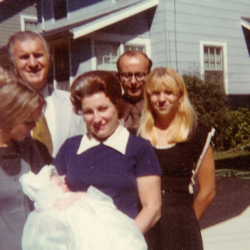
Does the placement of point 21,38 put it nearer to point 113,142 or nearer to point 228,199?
point 113,142

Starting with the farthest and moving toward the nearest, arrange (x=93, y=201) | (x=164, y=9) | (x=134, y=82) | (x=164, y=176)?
1. (x=164, y=9)
2. (x=134, y=82)
3. (x=164, y=176)
4. (x=93, y=201)

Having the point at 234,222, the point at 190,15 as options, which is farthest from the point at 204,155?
the point at 190,15

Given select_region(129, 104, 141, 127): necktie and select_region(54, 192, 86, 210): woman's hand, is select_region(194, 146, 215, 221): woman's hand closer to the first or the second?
select_region(129, 104, 141, 127): necktie

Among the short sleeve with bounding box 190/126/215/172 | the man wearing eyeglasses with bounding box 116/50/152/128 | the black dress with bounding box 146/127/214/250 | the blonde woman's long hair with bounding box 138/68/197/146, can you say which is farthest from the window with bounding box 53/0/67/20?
the black dress with bounding box 146/127/214/250

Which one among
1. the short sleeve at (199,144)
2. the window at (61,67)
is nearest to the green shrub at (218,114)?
the window at (61,67)

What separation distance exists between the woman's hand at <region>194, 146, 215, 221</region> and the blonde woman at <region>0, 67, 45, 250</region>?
1182mm

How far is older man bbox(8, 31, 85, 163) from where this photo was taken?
2.63m

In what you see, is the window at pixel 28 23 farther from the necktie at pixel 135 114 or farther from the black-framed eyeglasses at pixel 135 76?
the necktie at pixel 135 114

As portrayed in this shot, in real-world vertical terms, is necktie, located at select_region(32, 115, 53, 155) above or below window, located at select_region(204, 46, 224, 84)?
below

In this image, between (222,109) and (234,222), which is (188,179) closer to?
(234,222)

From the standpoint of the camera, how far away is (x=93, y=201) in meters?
→ 1.87

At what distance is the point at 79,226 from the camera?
5.74 ft

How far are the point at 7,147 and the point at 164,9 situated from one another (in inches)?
373

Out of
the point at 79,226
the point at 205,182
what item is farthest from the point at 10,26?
the point at 79,226
